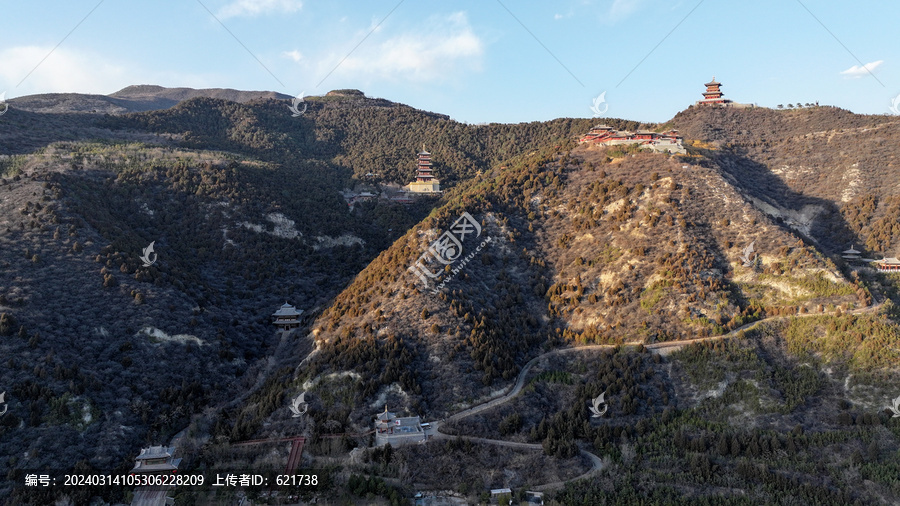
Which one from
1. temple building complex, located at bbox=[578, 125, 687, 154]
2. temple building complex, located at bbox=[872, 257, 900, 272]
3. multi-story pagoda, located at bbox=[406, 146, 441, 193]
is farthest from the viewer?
multi-story pagoda, located at bbox=[406, 146, 441, 193]

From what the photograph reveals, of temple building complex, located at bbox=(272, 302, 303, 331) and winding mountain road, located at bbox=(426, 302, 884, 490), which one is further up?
temple building complex, located at bbox=(272, 302, 303, 331)

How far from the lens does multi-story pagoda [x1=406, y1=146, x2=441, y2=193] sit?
8956 centimetres

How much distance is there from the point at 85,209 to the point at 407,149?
214ft

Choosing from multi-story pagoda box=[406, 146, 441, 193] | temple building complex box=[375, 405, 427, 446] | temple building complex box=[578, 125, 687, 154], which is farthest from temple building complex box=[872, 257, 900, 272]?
multi-story pagoda box=[406, 146, 441, 193]

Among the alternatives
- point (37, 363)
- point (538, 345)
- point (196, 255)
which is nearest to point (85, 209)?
point (196, 255)

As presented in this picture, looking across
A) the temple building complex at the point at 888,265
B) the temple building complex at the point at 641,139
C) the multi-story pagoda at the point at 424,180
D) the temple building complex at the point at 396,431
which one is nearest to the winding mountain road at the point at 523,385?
the temple building complex at the point at 396,431

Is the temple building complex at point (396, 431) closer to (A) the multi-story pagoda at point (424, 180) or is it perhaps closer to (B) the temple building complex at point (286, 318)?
(B) the temple building complex at point (286, 318)

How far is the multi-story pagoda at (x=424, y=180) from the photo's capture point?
294 ft

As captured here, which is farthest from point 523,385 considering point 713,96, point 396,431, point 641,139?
point 713,96

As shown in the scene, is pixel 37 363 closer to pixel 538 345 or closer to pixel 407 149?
pixel 538 345

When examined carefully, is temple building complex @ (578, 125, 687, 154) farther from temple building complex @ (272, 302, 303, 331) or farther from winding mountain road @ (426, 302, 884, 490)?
temple building complex @ (272, 302, 303, 331)

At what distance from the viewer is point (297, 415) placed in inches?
1505

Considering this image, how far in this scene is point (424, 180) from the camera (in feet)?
298

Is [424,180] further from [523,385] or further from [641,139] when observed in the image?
[523,385]
